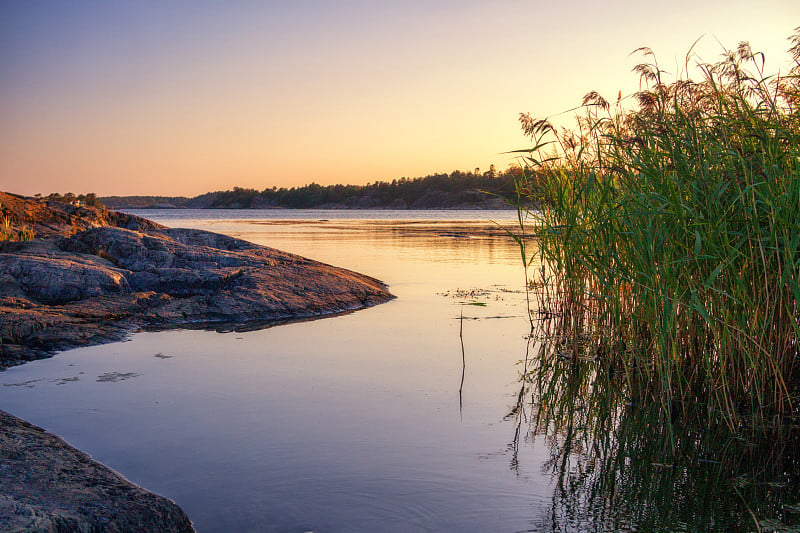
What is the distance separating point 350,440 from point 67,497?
1865 millimetres

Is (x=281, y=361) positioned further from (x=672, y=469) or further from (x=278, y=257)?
(x=278, y=257)

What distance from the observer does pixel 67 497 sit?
2.77m

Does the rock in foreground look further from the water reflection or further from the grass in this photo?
the water reflection

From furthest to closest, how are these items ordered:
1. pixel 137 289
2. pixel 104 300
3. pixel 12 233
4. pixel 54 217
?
pixel 54 217, pixel 12 233, pixel 137 289, pixel 104 300

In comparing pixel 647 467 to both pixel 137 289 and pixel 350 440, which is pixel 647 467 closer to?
pixel 350 440

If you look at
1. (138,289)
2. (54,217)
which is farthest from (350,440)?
(54,217)

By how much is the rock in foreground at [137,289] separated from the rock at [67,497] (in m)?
3.23

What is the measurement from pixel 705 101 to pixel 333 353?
14.1ft

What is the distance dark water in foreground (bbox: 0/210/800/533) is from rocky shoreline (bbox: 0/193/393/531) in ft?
1.37

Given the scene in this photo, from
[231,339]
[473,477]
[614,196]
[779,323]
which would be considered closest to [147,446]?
[473,477]

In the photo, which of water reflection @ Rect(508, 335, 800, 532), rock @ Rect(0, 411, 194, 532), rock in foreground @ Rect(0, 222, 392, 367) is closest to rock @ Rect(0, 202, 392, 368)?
rock in foreground @ Rect(0, 222, 392, 367)

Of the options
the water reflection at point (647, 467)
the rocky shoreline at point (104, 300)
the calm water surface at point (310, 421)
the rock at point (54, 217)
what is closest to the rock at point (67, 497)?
the rocky shoreline at point (104, 300)

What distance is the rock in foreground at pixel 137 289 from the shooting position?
6977 millimetres

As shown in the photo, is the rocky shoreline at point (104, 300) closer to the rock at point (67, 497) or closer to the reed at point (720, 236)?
the rock at point (67, 497)
